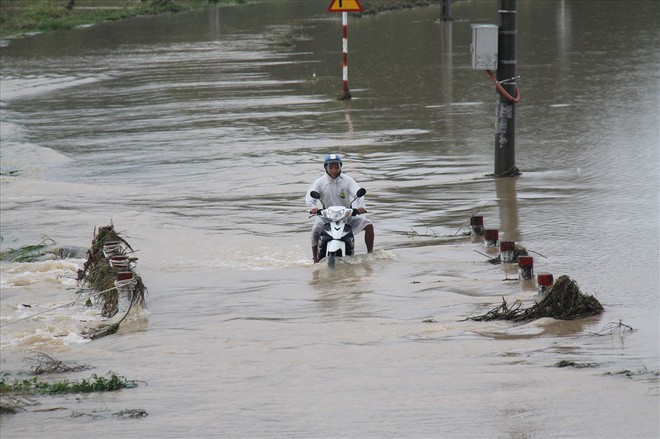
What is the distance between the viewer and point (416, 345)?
8.22 metres

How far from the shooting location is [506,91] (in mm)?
14555

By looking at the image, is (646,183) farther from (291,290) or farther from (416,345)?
(416,345)

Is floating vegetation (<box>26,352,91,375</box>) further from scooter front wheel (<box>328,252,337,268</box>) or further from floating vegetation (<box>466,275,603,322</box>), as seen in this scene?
scooter front wheel (<box>328,252,337,268</box>)

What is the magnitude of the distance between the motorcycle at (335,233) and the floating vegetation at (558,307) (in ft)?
8.64

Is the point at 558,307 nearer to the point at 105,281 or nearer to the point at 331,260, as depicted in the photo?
the point at 331,260

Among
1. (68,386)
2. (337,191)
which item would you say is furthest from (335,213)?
(68,386)

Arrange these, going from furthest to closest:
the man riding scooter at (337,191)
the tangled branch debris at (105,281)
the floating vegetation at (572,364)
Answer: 1. the man riding scooter at (337,191)
2. the tangled branch debris at (105,281)
3. the floating vegetation at (572,364)

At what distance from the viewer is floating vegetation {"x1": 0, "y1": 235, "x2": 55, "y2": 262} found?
1218 centimetres

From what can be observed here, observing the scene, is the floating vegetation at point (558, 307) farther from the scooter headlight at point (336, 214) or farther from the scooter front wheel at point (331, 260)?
the scooter headlight at point (336, 214)

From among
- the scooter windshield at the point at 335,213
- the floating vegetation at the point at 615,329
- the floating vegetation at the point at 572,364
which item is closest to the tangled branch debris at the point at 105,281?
the scooter windshield at the point at 335,213

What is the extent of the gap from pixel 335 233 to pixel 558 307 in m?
3.08

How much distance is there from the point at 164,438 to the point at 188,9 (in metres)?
58.2

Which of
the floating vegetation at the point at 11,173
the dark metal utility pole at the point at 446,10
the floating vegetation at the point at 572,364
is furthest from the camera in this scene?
the dark metal utility pole at the point at 446,10

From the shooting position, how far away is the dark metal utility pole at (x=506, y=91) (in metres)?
14.2
